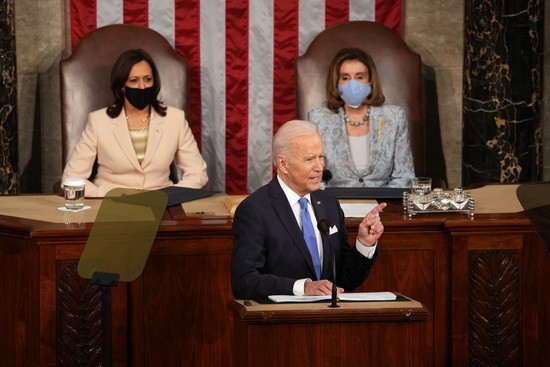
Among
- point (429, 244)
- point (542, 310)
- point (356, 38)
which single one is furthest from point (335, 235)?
point (356, 38)

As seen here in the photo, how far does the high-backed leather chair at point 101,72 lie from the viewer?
23.4 ft

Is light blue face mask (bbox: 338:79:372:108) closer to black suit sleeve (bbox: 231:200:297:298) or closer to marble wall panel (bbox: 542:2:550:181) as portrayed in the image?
marble wall panel (bbox: 542:2:550:181)

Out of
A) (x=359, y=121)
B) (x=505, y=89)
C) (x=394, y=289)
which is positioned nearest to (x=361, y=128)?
(x=359, y=121)

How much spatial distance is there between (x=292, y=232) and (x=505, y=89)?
3412 mm

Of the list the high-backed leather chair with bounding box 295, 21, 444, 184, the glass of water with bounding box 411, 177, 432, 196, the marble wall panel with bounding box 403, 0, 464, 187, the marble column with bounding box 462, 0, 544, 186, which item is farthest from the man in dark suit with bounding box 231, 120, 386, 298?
the marble wall panel with bounding box 403, 0, 464, 187

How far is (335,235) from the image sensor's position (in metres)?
A: 4.27

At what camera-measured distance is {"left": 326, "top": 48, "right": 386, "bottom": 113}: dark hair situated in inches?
264

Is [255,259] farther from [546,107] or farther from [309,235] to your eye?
[546,107]

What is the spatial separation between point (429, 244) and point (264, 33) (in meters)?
2.95

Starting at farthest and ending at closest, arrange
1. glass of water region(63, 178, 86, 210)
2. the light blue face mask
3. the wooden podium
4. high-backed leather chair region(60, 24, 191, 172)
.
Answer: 1. high-backed leather chair region(60, 24, 191, 172)
2. the light blue face mask
3. glass of water region(63, 178, 86, 210)
4. the wooden podium

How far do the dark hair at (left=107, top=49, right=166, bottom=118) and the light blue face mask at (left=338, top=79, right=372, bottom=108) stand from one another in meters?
1.07

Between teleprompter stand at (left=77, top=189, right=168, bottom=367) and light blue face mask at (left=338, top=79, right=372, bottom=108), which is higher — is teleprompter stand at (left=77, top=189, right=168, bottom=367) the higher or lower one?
the lower one

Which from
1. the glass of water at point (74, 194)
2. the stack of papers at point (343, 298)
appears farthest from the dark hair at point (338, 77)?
the stack of papers at point (343, 298)

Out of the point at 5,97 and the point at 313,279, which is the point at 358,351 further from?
the point at 5,97
